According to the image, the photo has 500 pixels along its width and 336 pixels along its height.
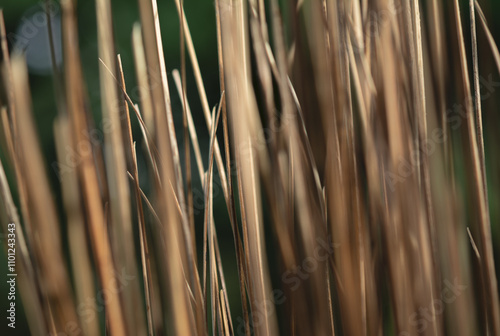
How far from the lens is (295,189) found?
481 mm

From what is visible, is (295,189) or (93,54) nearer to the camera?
(295,189)

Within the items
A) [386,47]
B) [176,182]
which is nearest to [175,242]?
[176,182]

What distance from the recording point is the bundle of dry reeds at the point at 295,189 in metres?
0.44

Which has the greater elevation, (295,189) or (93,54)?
(93,54)

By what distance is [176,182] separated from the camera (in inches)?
16.8

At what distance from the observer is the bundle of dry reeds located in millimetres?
440

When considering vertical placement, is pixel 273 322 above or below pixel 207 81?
below

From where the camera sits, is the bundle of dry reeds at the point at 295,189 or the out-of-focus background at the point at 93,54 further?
the out-of-focus background at the point at 93,54

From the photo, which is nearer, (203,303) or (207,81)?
(203,303)

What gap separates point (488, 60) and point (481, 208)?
0.31 meters

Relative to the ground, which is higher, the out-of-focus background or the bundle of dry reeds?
the out-of-focus background

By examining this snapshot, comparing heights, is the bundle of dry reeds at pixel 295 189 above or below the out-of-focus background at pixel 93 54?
below

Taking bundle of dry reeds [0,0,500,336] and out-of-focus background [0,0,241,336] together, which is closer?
bundle of dry reeds [0,0,500,336]

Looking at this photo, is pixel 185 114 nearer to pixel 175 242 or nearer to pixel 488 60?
pixel 175 242
